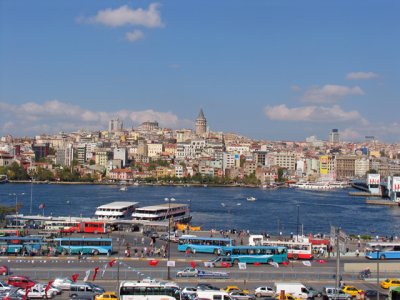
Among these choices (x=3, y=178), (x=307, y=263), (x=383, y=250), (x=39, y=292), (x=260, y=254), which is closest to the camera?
(x=39, y=292)

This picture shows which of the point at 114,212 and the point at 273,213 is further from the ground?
the point at 114,212

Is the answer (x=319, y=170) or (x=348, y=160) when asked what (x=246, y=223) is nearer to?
(x=319, y=170)

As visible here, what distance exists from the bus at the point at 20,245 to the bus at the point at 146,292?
3.90 meters

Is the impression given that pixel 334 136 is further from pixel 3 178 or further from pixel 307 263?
pixel 307 263

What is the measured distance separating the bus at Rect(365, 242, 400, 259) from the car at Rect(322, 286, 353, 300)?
10.2 feet

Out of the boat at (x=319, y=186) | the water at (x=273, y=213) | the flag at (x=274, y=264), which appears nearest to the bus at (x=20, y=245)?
the flag at (x=274, y=264)

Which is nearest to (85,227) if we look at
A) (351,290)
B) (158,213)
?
(158,213)

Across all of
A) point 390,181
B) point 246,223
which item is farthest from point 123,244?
point 390,181

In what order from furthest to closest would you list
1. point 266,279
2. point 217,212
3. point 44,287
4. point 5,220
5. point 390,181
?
point 390,181
point 217,212
point 5,220
point 266,279
point 44,287

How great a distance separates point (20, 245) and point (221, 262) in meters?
3.29

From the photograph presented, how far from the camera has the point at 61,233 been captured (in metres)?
13.2

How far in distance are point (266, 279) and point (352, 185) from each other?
40357mm

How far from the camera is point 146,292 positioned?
685 cm

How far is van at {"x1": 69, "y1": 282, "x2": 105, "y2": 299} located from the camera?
7262 mm
